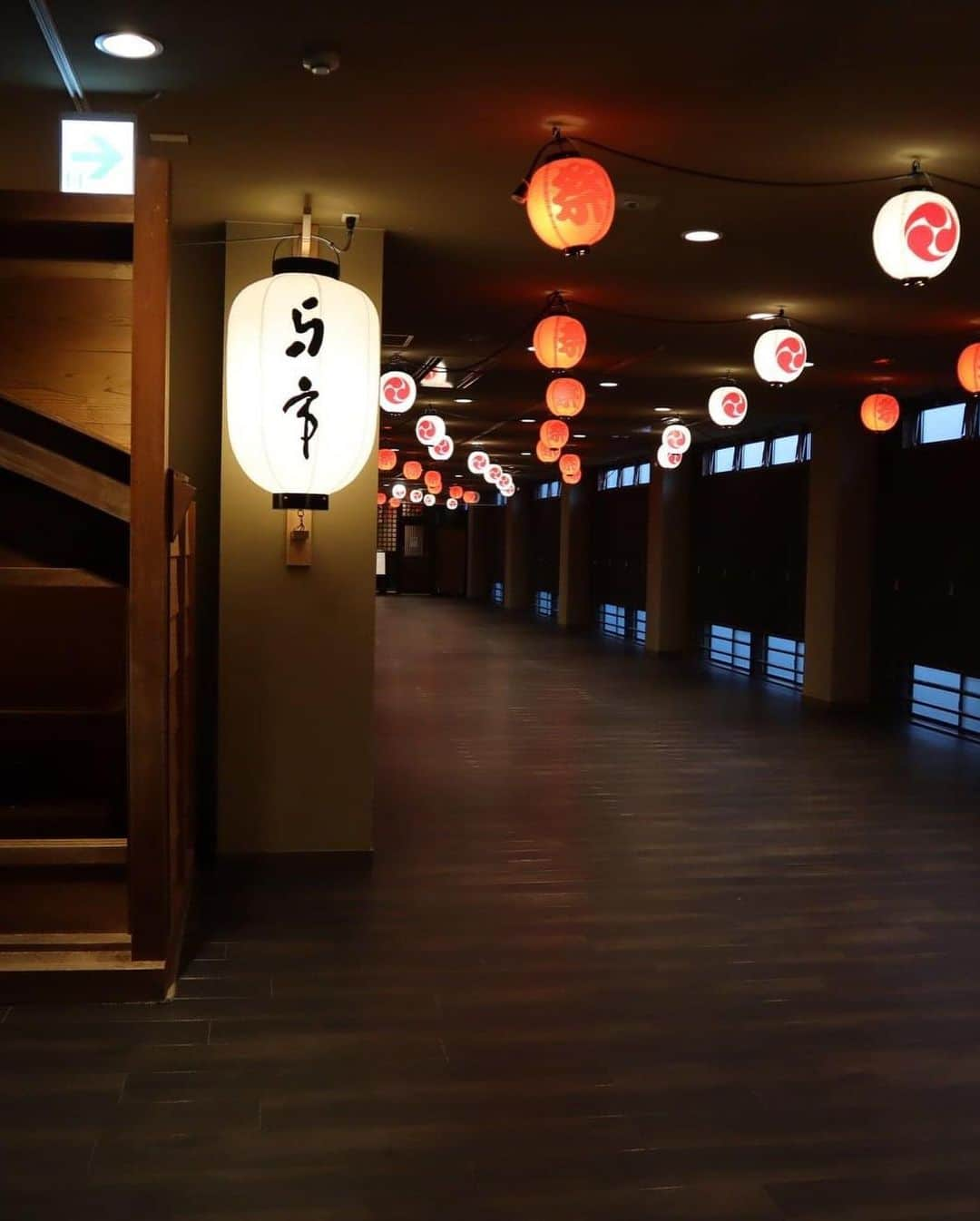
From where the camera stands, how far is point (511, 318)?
8.70 meters

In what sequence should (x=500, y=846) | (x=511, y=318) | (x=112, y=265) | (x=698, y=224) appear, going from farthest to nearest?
(x=511, y=318) < (x=500, y=846) < (x=698, y=224) < (x=112, y=265)

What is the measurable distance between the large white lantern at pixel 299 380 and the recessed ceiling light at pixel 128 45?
126 cm

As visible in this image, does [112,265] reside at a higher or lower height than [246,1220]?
higher

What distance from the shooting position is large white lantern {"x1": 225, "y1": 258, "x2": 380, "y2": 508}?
5.17 metres

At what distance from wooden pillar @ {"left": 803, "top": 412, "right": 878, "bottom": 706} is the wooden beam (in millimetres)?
10186

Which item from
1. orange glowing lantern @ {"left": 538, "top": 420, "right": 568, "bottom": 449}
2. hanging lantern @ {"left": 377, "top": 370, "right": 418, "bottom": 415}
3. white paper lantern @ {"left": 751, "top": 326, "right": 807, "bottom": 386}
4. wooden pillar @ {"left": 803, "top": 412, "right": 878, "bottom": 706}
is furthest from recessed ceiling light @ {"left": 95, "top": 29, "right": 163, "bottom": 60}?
wooden pillar @ {"left": 803, "top": 412, "right": 878, "bottom": 706}

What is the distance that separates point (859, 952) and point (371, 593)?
3.06 m

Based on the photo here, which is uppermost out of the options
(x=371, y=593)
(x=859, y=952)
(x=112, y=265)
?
(x=112, y=265)

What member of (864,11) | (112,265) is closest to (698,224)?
(864,11)

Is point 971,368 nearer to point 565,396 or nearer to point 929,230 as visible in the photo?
point 565,396

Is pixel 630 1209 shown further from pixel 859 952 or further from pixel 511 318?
pixel 511 318

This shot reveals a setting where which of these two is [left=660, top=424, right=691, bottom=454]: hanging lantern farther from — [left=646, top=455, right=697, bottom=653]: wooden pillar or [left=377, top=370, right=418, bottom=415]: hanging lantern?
[left=377, top=370, right=418, bottom=415]: hanging lantern

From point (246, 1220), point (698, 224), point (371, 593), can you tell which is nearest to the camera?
point (246, 1220)

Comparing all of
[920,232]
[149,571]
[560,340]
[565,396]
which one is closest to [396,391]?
[565,396]
